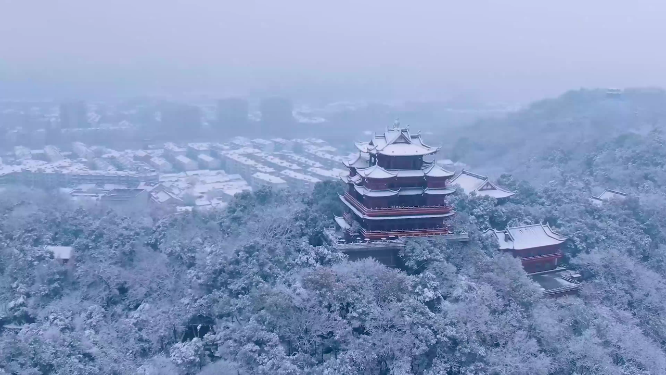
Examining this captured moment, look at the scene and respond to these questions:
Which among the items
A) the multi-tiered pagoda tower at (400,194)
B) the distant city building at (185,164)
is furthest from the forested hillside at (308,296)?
the distant city building at (185,164)

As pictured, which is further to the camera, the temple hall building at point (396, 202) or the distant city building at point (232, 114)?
the distant city building at point (232, 114)

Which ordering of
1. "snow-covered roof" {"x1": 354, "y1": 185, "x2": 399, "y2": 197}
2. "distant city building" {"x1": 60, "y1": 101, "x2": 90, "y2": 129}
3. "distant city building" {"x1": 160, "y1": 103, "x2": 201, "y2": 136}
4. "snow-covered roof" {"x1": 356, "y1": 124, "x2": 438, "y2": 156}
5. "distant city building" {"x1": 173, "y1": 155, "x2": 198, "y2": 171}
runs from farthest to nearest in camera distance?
"distant city building" {"x1": 160, "y1": 103, "x2": 201, "y2": 136}, "distant city building" {"x1": 60, "y1": 101, "x2": 90, "y2": 129}, "distant city building" {"x1": 173, "y1": 155, "x2": 198, "y2": 171}, "snow-covered roof" {"x1": 356, "y1": 124, "x2": 438, "y2": 156}, "snow-covered roof" {"x1": 354, "y1": 185, "x2": 399, "y2": 197}

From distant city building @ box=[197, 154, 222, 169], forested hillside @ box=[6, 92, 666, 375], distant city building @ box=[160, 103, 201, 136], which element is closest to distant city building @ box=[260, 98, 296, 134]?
distant city building @ box=[160, 103, 201, 136]

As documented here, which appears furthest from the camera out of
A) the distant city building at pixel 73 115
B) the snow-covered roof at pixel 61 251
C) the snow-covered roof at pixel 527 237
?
the distant city building at pixel 73 115

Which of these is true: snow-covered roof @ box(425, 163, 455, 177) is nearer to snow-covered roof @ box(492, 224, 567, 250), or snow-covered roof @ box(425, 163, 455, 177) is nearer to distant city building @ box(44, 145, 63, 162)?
snow-covered roof @ box(492, 224, 567, 250)

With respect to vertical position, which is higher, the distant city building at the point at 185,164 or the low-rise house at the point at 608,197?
the low-rise house at the point at 608,197

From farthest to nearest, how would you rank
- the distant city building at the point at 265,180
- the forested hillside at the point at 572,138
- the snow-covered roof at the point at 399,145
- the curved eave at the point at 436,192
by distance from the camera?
the distant city building at the point at 265,180 < the forested hillside at the point at 572,138 < the snow-covered roof at the point at 399,145 < the curved eave at the point at 436,192

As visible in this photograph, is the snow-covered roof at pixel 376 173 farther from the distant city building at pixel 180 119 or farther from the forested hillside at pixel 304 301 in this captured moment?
the distant city building at pixel 180 119
